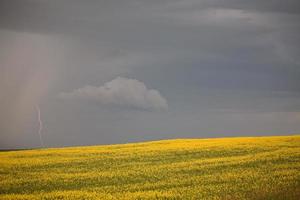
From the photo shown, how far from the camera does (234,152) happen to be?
2777 centimetres

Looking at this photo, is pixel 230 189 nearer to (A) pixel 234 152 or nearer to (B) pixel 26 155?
(A) pixel 234 152

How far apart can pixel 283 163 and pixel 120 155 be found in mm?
9942

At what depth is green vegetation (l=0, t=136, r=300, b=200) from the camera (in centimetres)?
1806

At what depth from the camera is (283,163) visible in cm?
2312

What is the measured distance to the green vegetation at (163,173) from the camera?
1806cm

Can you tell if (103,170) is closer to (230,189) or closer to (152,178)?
(152,178)

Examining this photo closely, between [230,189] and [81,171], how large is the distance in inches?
353

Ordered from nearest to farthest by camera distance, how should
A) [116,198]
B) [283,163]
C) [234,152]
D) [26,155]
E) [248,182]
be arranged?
1. [116,198]
2. [248,182]
3. [283,163]
4. [234,152]
5. [26,155]

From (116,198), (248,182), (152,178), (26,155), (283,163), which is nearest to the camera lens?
(116,198)

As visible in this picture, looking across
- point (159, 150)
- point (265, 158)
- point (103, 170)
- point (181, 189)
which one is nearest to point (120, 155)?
point (159, 150)

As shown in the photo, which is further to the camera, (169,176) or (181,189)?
(169,176)

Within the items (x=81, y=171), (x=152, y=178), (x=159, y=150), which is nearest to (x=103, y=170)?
(x=81, y=171)

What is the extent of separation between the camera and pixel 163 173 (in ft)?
73.3

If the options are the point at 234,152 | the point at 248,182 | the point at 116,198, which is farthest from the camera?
the point at 234,152
